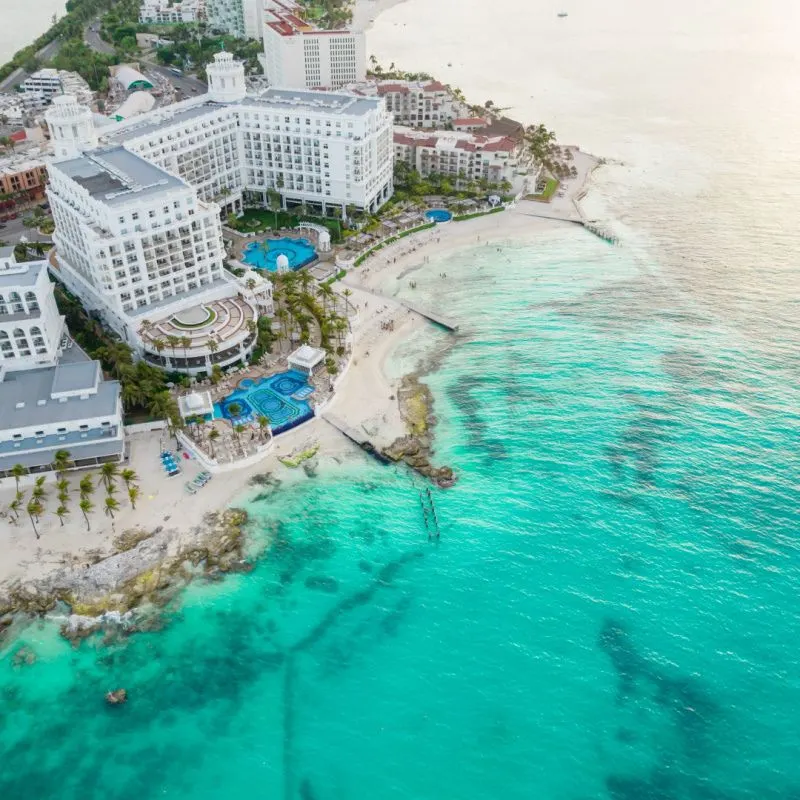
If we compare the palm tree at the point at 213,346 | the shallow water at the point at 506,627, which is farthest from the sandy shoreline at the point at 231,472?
A: the palm tree at the point at 213,346

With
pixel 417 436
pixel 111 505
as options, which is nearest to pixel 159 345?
pixel 111 505

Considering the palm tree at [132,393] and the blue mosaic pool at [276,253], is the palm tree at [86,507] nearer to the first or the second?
the palm tree at [132,393]

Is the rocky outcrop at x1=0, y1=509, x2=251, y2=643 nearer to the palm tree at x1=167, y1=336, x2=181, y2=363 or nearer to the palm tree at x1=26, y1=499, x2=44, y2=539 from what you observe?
the palm tree at x1=26, y1=499, x2=44, y2=539

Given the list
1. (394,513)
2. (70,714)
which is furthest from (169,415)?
(70,714)

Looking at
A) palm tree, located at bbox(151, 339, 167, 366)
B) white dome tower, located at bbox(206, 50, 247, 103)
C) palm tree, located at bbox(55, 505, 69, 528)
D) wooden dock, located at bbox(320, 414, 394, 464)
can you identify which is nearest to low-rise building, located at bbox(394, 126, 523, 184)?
white dome tower, located at bbox(206, 50, 247, 103)

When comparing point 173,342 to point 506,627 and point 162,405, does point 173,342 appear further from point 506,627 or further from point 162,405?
point 506,627

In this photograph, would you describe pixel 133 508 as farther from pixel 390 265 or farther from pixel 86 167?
pixel 390 265

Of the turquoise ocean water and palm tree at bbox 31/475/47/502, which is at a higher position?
palm tree at bbox 31/475/47/502
